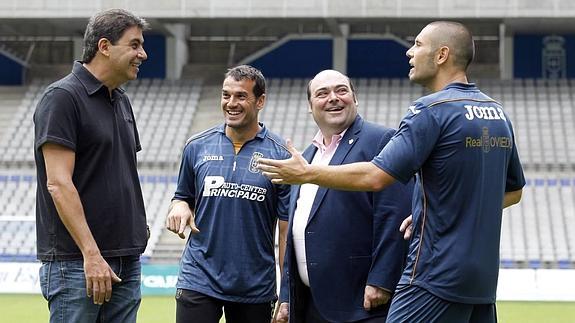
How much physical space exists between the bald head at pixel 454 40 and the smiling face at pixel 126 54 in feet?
4.79

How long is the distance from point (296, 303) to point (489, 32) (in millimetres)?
27355

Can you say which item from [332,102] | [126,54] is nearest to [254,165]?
[332,102]

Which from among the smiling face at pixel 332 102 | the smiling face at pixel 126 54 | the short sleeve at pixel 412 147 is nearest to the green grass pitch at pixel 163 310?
the smiling face at pixel 332 102

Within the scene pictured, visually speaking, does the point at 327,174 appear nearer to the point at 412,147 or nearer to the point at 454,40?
the point at 412,147

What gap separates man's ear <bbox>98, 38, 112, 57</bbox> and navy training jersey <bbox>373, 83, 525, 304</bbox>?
57.9 inches

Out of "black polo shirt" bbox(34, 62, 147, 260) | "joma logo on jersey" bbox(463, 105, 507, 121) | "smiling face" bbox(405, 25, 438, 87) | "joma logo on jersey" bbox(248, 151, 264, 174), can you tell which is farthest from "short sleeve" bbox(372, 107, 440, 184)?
"joma logo on jersey" bbox(248, 151, 264, 174)

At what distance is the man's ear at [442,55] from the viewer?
16.6ft

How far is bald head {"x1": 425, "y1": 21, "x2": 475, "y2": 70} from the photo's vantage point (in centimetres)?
505

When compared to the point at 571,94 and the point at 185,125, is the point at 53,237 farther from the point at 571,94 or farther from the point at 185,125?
the point at 571,94

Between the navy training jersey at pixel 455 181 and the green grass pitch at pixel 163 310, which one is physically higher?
the navy training jersey at pixel 455 181

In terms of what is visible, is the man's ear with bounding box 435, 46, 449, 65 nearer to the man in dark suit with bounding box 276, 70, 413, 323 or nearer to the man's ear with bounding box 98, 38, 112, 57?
the man in dark suit with bounding box 276, 70, 413, 323

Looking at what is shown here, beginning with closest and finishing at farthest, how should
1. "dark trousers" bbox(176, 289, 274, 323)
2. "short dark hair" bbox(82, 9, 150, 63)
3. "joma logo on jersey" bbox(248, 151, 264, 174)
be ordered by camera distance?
"short dark hair" bbox(82, 9, 150, 63)
"dark trousers" bbox(176, 289, 274, 323)
"joma logo on jersey" bbox(248, 151, 264, 174)

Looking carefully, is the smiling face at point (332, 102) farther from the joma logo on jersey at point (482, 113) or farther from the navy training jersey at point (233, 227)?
the joma logo on jersey at point (482, 113)

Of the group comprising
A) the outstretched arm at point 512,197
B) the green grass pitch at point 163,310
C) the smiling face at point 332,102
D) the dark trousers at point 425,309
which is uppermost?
the smiling face at point 332,102
